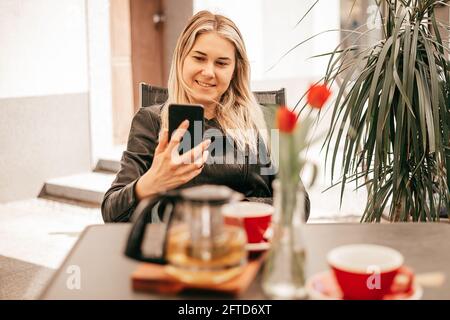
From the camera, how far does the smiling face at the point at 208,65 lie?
1.93m

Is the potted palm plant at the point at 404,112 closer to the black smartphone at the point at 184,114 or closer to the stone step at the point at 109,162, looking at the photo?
the black smartphone at the point at 184,114

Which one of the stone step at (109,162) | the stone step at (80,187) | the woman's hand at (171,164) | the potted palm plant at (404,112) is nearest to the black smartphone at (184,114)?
the woman's hand at (171,164)

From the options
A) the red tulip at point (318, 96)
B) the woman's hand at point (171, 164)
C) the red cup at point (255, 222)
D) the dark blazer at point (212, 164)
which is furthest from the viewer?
the dark blazer at point (212, 164)

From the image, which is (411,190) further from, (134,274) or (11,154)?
(11,154)

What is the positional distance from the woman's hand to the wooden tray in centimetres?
38

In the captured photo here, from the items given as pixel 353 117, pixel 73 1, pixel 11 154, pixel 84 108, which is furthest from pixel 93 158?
pixel 353 117

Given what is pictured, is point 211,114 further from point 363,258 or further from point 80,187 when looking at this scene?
point 80,187

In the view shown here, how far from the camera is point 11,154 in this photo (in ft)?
15.9

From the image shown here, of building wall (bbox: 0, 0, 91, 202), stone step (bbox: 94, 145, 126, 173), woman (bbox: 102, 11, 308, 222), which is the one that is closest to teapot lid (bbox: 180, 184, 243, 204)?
woman (bbox: 102, 11, 308, 222)

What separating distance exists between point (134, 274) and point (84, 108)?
4.40 m

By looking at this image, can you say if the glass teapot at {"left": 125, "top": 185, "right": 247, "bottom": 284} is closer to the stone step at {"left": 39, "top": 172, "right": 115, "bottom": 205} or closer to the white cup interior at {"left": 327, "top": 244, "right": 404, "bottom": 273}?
the white cup interior at {"left": 327, "top": 244, "right": 404, "bottom": 273}

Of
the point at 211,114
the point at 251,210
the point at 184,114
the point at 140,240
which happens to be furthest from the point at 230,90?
the point at 140,240

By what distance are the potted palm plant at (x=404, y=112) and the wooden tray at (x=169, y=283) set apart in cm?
119

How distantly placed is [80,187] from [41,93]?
0.82m
